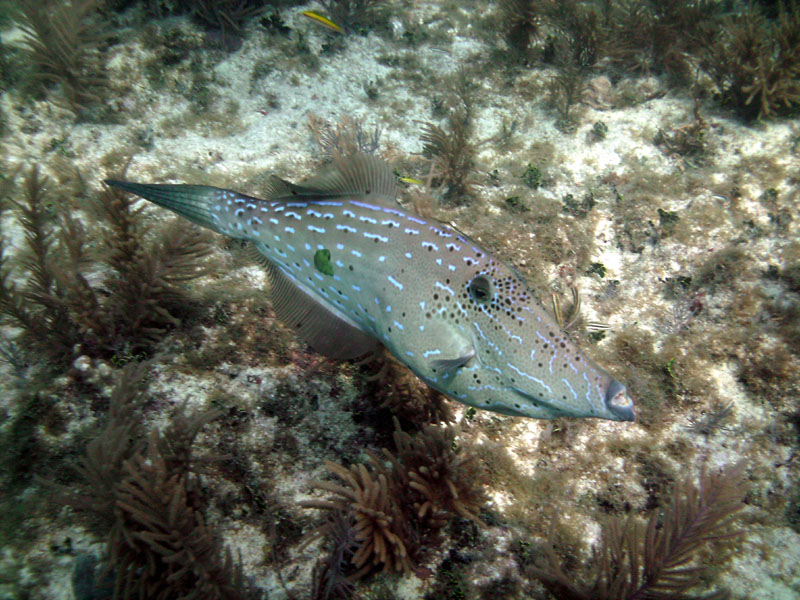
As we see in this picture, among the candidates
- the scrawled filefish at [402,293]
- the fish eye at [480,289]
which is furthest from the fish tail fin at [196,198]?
the fish eye at [480,289]

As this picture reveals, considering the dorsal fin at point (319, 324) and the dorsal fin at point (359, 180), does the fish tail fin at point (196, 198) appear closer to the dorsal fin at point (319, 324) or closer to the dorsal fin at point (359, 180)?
the dorsal fin at point (319, 324)

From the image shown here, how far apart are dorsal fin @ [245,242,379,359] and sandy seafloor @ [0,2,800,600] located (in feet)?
3.01

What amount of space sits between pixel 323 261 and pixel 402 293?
606mm

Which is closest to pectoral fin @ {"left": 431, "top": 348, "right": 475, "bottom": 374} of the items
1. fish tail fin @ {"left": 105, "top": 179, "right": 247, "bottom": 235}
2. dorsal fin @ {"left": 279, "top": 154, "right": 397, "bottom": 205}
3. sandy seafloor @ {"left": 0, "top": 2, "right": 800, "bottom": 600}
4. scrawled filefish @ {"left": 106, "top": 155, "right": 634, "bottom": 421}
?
scrawled filefish @ {"left": 106, "top": 155, "right": 634, "bottom": 421}

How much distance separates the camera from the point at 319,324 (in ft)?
9.39

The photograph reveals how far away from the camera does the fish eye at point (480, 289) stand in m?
2.16

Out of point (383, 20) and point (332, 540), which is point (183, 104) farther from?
point (332, 540)

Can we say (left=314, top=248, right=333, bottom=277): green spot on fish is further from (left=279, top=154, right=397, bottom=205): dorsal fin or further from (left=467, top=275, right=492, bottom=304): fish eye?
(left=467, top=275, right=492, bottom=304): fish eye

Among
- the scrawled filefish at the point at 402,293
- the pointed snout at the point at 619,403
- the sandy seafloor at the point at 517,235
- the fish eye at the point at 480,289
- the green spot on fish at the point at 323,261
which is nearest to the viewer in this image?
the pointed snout at the point at 619,403

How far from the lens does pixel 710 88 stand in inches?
269

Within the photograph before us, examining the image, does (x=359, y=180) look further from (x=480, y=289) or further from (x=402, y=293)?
(x=480, y=289)

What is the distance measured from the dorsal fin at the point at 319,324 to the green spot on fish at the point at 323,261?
1.03ft

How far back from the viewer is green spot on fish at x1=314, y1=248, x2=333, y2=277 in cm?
258

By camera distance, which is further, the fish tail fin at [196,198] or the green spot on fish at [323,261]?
the fish tail fin at [196,198]
